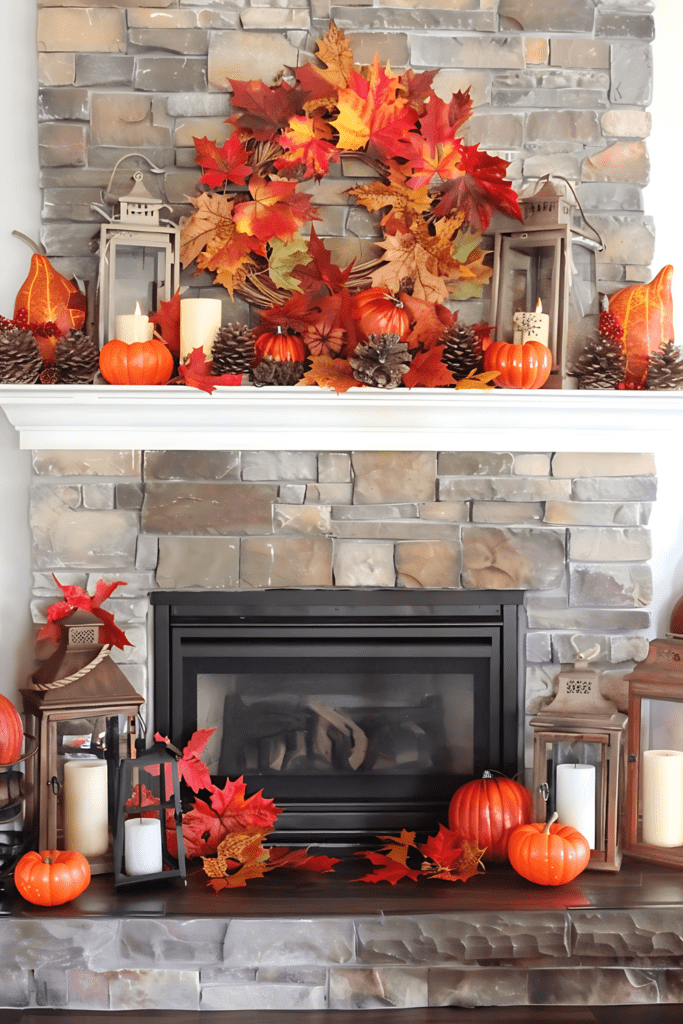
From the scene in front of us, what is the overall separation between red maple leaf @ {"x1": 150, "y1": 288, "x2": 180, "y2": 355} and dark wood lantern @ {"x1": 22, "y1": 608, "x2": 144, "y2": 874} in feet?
2.17

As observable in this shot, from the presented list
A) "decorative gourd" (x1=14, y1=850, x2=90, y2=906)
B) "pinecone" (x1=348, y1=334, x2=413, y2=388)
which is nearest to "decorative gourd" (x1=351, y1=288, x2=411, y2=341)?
"pinecone" (x1=348, y1=334, x2=413, y2=388)

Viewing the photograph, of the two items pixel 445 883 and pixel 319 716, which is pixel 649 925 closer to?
pixel 445 883

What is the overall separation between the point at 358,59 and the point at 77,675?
157 centimetres

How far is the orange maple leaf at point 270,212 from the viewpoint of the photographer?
6.72 ft

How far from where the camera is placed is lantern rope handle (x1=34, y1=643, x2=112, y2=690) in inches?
74.9

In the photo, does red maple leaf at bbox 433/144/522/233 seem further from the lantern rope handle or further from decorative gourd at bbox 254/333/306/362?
the lantern rope handle

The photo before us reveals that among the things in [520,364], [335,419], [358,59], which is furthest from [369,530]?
[358,59]

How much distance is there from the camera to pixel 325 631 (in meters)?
2.15

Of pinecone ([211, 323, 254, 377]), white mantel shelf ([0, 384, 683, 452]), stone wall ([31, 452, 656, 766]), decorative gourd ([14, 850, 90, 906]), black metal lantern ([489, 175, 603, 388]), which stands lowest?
decorative gourd ([14, 850, 90, 906])

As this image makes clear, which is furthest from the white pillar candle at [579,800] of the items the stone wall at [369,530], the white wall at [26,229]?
the white wall at [26,229]

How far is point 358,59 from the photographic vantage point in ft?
6.79

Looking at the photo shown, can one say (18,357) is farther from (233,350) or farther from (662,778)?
(662,778)

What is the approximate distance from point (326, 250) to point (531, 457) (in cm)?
70

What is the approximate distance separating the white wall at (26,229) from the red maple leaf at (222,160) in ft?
1.38
